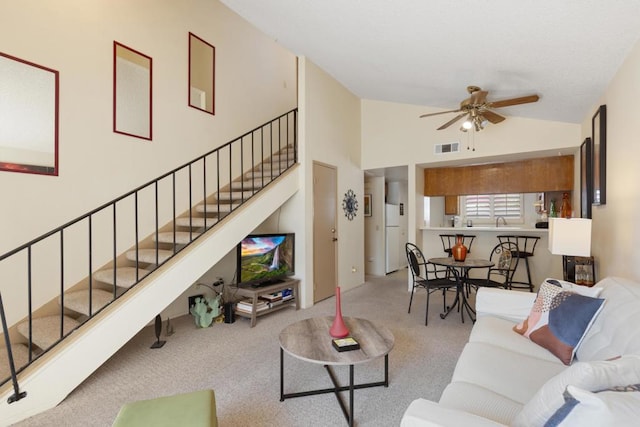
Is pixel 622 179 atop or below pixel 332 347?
atop

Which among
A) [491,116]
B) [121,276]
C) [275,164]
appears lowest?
[121,276]

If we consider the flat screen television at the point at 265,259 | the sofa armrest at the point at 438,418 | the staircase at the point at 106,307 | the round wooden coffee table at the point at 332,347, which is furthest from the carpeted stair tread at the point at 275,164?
the sofa armrest at the point at 438,418

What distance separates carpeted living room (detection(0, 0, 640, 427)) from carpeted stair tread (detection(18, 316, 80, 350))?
0.07 feet

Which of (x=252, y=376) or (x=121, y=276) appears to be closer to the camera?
(x=252, y=376)

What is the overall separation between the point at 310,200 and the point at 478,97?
7.90 feet

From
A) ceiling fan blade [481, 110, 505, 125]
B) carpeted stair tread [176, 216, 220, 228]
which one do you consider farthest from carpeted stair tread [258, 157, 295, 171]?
ceiling fan blade [481, 110, 505, 125]

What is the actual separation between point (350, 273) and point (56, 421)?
415 cm

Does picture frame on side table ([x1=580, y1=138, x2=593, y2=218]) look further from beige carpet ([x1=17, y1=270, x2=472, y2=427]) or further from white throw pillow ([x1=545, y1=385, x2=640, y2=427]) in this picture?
white throw pillow ([x1=545, y1=385, x2=640, y2=427])

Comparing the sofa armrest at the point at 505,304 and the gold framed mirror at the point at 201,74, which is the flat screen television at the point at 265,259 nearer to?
the gold framed mirror at the point at 201,74

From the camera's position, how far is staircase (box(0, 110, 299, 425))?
2081 millimetres

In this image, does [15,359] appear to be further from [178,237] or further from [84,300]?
[178,237]

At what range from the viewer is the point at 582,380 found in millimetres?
972

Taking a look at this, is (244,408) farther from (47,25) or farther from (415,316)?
(47,25)

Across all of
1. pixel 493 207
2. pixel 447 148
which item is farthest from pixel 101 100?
pixel 493 207
